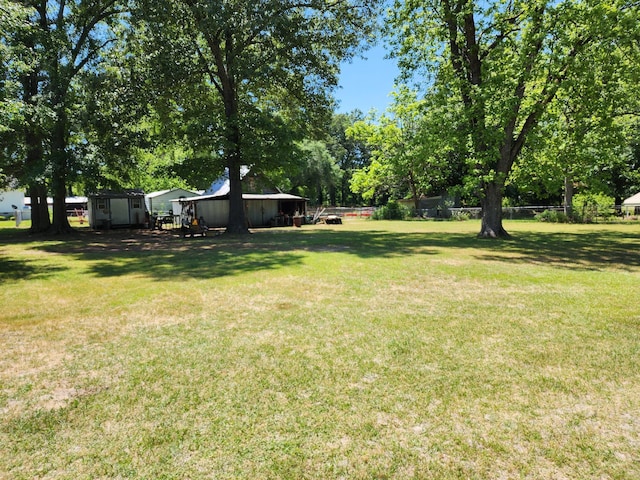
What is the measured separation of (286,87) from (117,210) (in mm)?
15354

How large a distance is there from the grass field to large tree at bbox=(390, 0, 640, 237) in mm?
8978

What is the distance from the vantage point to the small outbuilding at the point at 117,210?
25969 millimetres

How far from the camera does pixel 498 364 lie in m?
3.85

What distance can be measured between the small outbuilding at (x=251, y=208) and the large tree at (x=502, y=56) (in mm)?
15973

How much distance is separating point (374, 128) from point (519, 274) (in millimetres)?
26161

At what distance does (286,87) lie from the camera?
20.1 metres

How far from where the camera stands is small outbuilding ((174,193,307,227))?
27.7 metres

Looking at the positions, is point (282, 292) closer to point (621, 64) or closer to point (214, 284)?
point (214, 284)

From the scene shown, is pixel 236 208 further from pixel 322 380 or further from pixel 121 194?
pixel 322 380

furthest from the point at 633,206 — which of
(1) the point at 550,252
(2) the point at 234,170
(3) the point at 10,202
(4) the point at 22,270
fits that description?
(3) the point at 10,202

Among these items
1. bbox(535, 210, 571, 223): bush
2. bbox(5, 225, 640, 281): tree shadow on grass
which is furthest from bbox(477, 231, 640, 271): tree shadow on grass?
bbox(535, 210, 571, 223): bush

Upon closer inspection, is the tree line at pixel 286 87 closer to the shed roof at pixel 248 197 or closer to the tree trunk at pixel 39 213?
the tree trunk at pixel 39 213

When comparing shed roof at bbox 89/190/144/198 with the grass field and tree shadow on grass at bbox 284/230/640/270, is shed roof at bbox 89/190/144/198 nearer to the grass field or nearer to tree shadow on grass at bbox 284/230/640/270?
tree shadow on grass at bbox 284/230/640/270

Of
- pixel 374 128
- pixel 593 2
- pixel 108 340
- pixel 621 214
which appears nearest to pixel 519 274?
pixel 108 340
